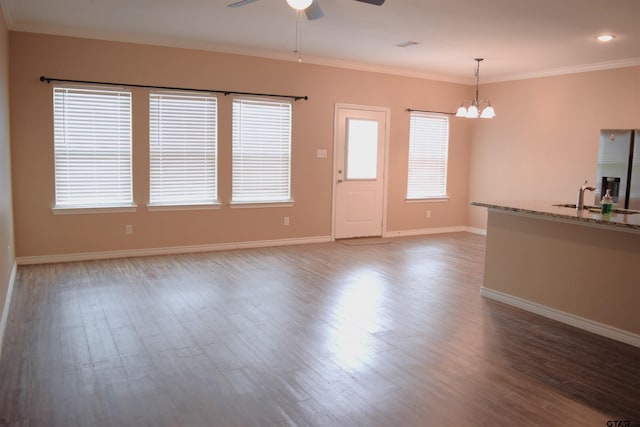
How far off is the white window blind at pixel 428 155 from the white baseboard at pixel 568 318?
3.71 metres

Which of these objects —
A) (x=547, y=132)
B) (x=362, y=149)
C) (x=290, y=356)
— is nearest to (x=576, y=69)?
(x=547, y=132)

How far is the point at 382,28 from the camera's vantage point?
5.16m

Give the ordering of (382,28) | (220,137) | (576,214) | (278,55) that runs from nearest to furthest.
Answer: (576,214), (382,28), (220,137), (278,55)

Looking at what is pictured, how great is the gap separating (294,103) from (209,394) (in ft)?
16.2

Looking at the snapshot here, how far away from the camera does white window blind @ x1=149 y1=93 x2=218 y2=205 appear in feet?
20.0

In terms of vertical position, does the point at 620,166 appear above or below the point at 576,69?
below

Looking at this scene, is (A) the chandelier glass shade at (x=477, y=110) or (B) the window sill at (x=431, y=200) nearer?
(A) the chandelier glass shade at (x=477, y=110)

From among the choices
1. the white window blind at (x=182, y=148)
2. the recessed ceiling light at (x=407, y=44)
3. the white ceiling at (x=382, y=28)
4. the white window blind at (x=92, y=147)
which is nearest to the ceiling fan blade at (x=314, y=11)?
the white ceiling at (x=382, y=28)

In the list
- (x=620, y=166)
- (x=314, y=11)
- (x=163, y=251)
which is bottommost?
(x=163, y=251)

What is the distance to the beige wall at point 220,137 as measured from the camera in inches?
214

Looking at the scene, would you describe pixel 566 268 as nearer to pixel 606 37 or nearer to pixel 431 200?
pixel 606 37

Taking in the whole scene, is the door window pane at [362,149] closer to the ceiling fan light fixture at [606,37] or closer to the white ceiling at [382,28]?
the white ceiling at [382,28]

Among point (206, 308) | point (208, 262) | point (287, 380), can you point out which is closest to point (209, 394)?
point (287, 380)

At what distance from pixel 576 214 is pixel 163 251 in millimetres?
4712
